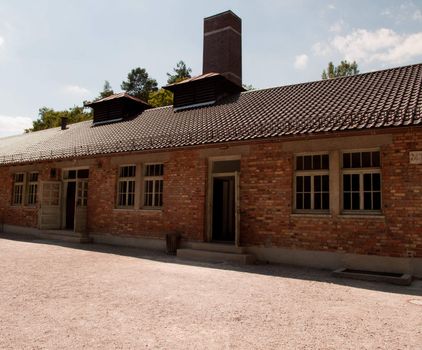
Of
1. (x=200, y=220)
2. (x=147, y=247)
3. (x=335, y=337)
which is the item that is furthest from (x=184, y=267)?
(x=335, y=337)

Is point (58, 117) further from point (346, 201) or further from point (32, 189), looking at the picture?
point (346, 201)

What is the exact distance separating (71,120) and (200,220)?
130ft

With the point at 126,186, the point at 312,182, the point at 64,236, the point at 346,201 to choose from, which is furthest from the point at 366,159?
the point at 64,236

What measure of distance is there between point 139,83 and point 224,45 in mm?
31703

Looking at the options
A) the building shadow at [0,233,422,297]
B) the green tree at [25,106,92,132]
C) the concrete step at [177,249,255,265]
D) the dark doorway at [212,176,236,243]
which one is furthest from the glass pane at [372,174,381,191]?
the green tree at [25,106,92,132]

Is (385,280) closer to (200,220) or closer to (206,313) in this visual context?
(206,313)

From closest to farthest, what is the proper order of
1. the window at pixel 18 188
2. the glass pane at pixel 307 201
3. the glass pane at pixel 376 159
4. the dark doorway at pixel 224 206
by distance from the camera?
the glass pane at pixel 376 159 → the glass pane at pixel 307 201 → the dark doorway at pixel 224 206 → the window at pixel 18 188

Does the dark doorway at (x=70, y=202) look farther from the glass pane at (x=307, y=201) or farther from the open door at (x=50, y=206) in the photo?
the glass pane at (x=307, y=201)

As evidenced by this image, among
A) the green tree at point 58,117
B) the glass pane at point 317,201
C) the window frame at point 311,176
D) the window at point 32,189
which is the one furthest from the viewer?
the green tree at point 58,117

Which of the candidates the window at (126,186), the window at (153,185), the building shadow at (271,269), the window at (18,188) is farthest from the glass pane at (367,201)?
the window at (18,188)

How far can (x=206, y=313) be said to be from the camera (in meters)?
5.37

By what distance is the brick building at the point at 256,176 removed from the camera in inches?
342

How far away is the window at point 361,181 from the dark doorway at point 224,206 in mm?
4454

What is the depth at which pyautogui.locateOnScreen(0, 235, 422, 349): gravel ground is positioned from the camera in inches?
169
